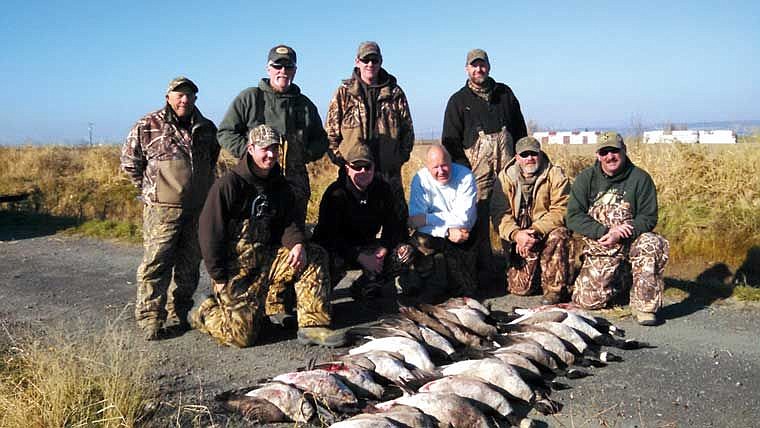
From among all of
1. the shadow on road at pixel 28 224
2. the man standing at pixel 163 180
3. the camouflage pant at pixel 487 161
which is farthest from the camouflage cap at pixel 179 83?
the shadow on road at pixel 28 224

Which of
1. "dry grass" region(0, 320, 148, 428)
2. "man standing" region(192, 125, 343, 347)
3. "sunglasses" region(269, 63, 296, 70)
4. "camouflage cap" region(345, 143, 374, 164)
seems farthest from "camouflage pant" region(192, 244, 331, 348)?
"sunglasses" region(269, 63, 296, 70)

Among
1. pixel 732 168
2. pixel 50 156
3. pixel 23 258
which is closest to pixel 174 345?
pixel 23 258

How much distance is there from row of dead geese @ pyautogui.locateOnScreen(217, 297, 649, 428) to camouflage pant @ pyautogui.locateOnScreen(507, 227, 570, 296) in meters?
0.87

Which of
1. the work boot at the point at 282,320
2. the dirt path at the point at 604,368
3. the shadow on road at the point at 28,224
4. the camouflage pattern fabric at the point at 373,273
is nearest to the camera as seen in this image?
the dirt path at the point at 604,368

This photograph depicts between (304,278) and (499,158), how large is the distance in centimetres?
302

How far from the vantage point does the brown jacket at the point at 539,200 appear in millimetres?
7125

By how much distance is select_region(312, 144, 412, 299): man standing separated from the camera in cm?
680

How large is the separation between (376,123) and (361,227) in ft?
4.15

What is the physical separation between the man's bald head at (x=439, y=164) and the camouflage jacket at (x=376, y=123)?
67cm

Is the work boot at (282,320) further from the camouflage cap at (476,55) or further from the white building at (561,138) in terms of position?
the white building at (561,138)

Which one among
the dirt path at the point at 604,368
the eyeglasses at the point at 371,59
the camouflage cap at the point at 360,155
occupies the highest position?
the eyeglasses at the point at 371,59

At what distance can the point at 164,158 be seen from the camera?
6.09 m

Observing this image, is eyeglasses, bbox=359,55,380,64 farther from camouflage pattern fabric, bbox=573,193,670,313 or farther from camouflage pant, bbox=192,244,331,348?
camouflage pattern fabric, bbox=573,193,670,313

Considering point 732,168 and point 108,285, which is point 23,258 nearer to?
point 108,285
